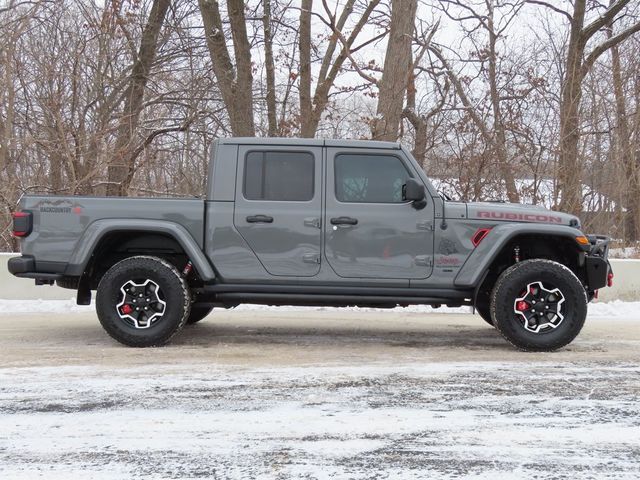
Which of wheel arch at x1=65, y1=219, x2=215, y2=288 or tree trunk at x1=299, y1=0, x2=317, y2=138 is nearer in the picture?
wheel arch at x1=65, y1=219, x2=215, y2=288

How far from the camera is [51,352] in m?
5.57

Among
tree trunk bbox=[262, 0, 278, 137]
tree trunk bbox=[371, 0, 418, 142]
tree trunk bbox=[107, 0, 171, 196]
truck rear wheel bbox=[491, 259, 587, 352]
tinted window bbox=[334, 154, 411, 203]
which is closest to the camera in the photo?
truck rear wheel bbox=[491, 259, 587, 352]

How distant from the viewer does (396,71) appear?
39.1ft

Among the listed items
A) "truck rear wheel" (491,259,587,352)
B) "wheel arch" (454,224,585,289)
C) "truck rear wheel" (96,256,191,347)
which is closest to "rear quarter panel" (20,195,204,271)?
"truck rear wheel" (96,256,191,347)

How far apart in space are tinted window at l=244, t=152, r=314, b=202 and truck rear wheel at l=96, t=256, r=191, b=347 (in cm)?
105

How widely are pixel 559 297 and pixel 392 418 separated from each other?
266 cm

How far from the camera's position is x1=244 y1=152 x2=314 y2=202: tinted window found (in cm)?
580

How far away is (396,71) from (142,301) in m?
7.93

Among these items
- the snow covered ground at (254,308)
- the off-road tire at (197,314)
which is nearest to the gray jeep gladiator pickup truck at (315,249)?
the off-road tire at (197,314)

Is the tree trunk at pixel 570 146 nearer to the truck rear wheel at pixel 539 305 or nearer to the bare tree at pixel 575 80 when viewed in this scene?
the bare tree at pixel 575 80

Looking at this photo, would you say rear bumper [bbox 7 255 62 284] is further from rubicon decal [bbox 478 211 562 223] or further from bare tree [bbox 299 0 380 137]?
bare tree [bbox 299 0 380 137]

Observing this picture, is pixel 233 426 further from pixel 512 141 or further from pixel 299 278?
pixel 512 141

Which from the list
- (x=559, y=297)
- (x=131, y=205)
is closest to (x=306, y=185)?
(x=131, y=205)

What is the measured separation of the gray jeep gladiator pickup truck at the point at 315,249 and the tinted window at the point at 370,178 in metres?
0.01
